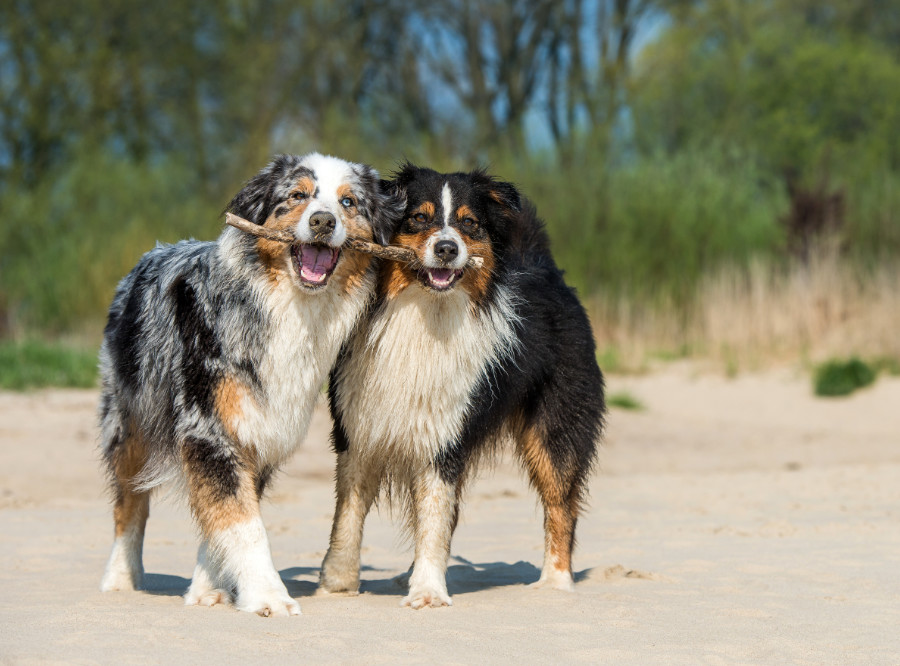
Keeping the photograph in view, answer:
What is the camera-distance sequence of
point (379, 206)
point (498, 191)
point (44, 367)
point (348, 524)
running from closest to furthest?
point (379, 206) → point (348, 524) → point (498, 191) → point (44, 367)

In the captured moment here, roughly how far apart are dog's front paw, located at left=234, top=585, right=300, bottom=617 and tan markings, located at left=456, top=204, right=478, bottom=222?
1.86 metres

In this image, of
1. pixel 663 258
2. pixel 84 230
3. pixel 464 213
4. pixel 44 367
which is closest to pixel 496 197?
pixel 464 213

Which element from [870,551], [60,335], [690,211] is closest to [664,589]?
[870,551]

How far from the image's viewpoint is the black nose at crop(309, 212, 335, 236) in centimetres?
477

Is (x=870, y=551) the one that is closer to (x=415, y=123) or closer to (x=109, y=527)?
(x=109, y=527)

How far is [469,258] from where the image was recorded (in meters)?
5.23

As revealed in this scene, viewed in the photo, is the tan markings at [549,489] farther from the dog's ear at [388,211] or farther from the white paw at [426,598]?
the dog's ear at [388,211]

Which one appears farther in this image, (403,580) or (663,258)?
(663,258)

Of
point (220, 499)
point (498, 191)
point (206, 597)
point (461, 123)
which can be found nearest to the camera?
point (220, 499)

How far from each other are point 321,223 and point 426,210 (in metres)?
0.69

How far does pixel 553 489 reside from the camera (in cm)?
603

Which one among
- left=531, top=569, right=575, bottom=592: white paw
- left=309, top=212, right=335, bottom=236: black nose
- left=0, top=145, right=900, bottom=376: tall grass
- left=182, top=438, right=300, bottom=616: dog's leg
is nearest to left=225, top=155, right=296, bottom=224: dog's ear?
left=309, top=212, right=335, bottom=236: black nose

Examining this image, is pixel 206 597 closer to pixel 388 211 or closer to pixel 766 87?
pixel 388 211

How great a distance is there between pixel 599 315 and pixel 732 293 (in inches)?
74.6
